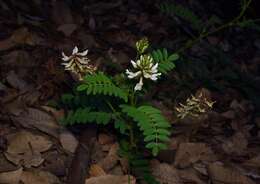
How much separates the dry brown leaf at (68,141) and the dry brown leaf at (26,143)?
0.08 m

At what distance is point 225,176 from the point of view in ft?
10.0

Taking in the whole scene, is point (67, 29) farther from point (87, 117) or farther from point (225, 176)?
point (225, 176)

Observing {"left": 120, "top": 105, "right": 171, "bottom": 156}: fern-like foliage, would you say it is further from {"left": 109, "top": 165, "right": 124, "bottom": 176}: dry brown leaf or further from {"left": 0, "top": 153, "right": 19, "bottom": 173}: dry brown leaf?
{"left": 0, "top": 153, "right": 19, "bottom": 173}: dry brown leaf

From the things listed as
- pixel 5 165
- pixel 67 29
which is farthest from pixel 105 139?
pixel 67 29

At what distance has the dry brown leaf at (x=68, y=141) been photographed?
299cm

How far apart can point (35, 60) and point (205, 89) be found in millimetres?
1386

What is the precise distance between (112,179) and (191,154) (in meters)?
0.66

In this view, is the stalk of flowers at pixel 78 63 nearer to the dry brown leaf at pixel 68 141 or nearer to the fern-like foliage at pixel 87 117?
the fern-like foliage at pixel 87 117

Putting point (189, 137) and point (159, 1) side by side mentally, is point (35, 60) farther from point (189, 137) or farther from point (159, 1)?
point (159, 1)

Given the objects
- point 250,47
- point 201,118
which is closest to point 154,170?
point 201,118

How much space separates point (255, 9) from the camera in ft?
18.4

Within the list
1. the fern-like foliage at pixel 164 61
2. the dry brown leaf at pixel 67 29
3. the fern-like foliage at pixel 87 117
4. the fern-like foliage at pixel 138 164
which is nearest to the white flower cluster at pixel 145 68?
the fern-like foliage at pixel 164 61

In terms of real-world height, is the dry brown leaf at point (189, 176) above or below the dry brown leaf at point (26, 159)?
below

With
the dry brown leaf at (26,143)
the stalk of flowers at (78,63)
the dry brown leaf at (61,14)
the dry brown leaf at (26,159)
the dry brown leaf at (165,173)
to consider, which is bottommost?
the dry brown leaf at (165,173)
